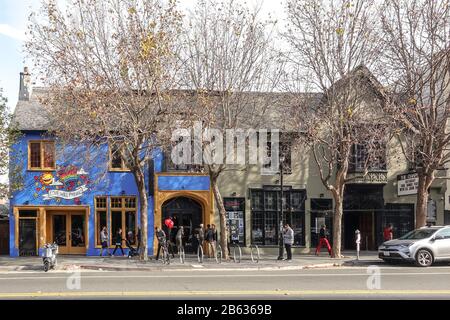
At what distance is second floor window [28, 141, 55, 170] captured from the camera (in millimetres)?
26516

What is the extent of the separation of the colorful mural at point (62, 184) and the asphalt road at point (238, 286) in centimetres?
852

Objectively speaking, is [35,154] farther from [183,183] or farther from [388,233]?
[388,233]

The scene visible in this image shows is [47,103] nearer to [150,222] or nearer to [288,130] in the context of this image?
[150,222]

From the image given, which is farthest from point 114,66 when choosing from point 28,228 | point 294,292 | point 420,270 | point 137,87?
point 420,270

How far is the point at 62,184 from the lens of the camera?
26.5m

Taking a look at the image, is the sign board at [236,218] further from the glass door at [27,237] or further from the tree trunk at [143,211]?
the glass door at [27,237]

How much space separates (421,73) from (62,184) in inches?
681

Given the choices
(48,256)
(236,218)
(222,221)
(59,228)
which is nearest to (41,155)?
(59,228)

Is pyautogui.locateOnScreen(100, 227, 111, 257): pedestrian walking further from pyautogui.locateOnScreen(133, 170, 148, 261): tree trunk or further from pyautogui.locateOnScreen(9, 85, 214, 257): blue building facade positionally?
pyautogui.locateOnScreen(133, 170, 148, 261): tree trunk

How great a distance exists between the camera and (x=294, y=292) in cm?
1295

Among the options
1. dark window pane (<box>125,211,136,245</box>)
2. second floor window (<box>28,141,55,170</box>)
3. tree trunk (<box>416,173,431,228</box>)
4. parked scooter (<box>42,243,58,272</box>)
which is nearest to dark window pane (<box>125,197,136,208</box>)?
dark window pane (<box>125,211,136,245</box>)

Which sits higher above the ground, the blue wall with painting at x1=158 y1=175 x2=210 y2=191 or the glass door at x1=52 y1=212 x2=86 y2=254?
the blue wall with painting at x1=158 y1=175 x2=210 y2=191

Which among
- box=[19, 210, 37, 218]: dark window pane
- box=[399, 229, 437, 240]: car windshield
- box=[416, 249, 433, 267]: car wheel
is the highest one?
box=[19, 210, 37, 218]: dark window pane

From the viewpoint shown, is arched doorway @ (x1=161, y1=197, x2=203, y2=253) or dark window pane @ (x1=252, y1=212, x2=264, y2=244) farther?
dark window pane @ (x1=252, y1=212, x2=264, y2=244)
